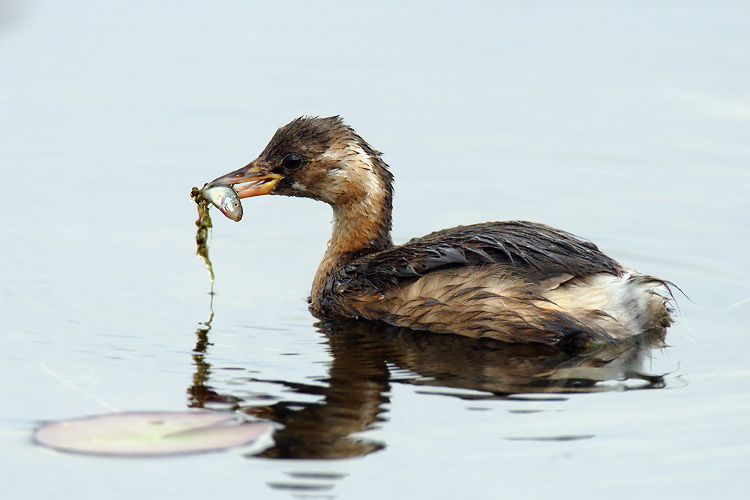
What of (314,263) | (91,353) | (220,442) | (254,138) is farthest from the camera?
(254,138)

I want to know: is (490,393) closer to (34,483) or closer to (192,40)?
(34,483)

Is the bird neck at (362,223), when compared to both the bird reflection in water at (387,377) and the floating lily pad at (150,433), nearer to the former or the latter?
the bird reflection in water at (387,377)

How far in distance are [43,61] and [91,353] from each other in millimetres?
7171

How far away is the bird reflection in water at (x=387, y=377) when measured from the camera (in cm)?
632

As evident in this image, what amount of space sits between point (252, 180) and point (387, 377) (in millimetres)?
2236

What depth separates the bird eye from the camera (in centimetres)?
873

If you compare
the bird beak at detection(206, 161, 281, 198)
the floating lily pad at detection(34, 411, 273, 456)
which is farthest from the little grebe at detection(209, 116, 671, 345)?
the floating lily pad at detection(34, 411, 273, 456)

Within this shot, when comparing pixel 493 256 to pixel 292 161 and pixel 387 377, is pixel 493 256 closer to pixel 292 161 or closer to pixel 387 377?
pixel 387 377

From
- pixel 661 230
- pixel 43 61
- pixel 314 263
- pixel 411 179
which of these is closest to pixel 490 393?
pixel 314 263

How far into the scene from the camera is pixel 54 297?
27.5 ft

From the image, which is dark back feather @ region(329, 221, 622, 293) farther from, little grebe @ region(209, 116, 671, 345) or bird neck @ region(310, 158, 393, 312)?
bird neck @ region(310, 158, 393, 312)

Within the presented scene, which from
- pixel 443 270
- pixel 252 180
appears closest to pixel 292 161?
pixel 252 180

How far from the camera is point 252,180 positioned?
343 inches

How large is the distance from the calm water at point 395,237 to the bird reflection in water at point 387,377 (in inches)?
0.8
